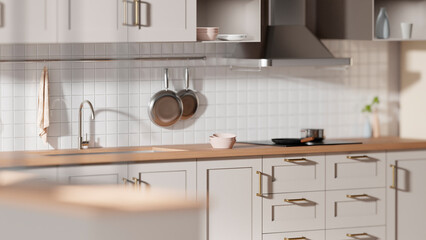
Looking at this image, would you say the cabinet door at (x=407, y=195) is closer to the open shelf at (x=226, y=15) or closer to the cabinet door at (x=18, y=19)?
the open shelf at (x=226, y=15)

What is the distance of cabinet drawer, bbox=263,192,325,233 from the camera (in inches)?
162

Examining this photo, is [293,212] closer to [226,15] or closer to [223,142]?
[223,142]

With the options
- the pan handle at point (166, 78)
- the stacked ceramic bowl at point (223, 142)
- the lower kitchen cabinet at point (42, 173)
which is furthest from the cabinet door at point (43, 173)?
the pan handle at point (166, 78)

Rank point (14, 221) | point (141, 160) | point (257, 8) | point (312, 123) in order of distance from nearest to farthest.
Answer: point (14, 221) → point (141, 160) → point (257, 8) → point (312, 123)

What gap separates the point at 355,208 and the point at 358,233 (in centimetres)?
16

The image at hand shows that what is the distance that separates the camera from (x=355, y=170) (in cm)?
430

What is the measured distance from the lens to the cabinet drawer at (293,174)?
4102mm

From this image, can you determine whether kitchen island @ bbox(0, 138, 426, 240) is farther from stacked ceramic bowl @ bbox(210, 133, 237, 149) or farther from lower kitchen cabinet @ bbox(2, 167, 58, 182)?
lower kitchen cabinet @ bbox(2, 167, 58, 182)

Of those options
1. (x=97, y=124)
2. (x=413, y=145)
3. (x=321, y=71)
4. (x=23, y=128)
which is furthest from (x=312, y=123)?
(x=23, y=128)

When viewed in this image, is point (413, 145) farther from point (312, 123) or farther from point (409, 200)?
point (312, 123)

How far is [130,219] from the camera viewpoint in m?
1.19

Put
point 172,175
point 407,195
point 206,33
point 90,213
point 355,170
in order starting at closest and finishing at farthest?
point 90,213 < point 172,175 < point 206,33 < point 355,170 < point 407,195

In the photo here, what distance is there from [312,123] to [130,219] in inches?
144

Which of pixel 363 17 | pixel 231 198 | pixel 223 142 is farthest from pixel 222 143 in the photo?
pixel 363 17
